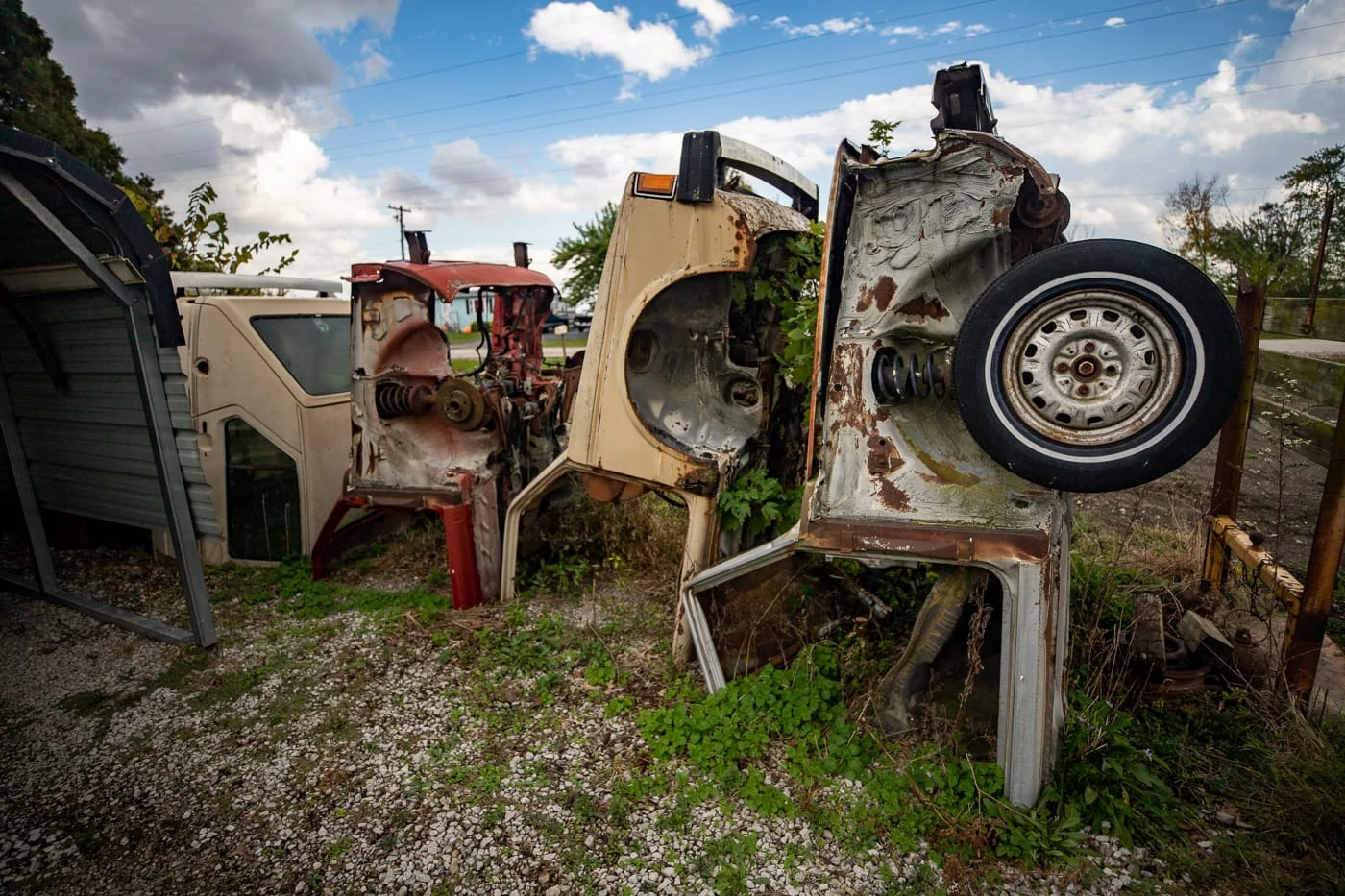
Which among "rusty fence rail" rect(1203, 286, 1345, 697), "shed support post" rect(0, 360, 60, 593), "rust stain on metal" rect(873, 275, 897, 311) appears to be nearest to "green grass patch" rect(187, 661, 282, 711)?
"shed support post" rect(0, 360, 60, 593)

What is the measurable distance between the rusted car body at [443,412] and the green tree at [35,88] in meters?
14.4

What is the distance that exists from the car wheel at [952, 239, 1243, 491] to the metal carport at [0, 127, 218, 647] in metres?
3.58

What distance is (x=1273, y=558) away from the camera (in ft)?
10.7

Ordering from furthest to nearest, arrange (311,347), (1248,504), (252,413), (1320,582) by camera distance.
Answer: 1. (1248,504)
2. (311,347)
3. (252,413)
4. (1320,582)

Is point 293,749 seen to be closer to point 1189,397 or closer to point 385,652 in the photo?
point 385,652

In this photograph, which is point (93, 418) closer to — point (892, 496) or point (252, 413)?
point (252, 413)

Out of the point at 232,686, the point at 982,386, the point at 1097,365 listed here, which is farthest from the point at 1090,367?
the point at 232,686

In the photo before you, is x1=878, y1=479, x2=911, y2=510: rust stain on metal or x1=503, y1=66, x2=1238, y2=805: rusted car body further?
x1=878, y1=479, x2=911, y2=510: rust stain on metal

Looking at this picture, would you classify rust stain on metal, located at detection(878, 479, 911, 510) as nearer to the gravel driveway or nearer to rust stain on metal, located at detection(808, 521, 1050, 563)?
rust stain on metal, located at detection(808, 521, 1050, 563)

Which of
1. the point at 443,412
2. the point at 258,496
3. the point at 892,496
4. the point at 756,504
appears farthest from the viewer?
the point at 258,496

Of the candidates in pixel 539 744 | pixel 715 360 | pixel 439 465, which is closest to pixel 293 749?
pixel 539 744

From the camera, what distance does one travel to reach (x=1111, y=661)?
2992 millimetres

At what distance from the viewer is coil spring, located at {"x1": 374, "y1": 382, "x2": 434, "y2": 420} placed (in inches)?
177

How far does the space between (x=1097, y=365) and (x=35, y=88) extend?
1920 centimetres
